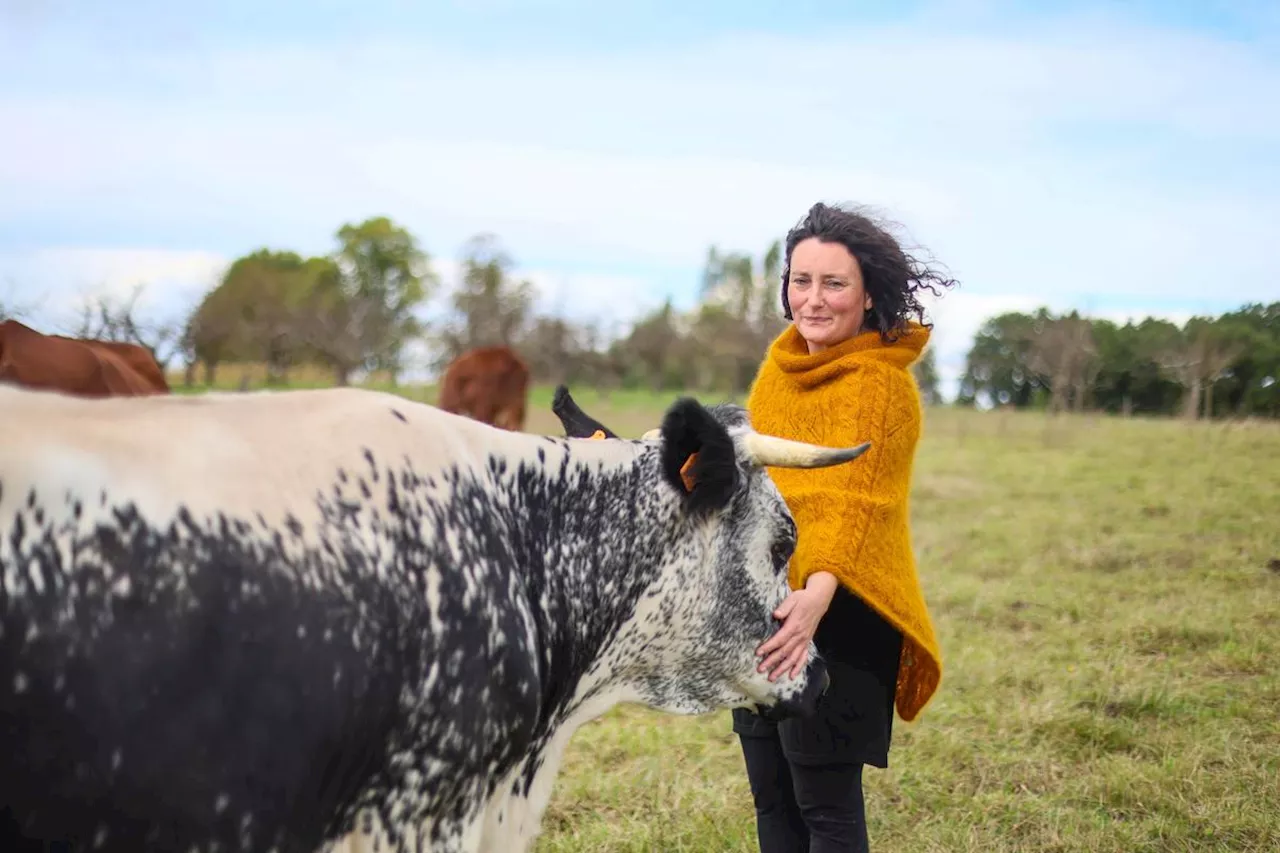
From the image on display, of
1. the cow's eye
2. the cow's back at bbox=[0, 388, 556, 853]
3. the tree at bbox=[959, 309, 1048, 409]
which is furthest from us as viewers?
the tree at bbox=[959, 309, 1048, 409]

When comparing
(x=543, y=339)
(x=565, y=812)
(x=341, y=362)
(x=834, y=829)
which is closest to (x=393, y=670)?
(x=834, y=829)

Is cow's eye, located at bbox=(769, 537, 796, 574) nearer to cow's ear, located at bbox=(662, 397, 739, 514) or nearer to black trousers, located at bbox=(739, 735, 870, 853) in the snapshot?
cow's ear, located at bbox=(662, 397, 739, 514)

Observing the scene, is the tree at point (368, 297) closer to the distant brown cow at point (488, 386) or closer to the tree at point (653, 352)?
the tree at point (653, 352)

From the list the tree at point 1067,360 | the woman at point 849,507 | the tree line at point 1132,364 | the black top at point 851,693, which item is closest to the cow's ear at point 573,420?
the woman at point 849,507

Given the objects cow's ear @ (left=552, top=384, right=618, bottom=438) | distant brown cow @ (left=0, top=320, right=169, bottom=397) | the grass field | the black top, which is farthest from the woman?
distant brown cow @ (left=0, top=320, right=169, bottom=397)

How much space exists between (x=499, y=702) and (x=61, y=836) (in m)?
0.83

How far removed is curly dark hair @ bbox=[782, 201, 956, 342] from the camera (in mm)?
3244

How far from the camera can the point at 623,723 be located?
20.2ft

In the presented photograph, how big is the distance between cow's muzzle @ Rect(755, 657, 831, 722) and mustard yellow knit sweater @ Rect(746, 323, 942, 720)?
25 cm

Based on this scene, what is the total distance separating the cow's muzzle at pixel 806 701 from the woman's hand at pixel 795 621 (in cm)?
13

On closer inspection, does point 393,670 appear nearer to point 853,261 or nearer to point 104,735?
point 104,735

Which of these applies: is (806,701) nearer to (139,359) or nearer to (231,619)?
(231,619)

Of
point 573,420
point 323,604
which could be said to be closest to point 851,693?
point 573,420

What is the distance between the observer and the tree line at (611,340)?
723 inches
